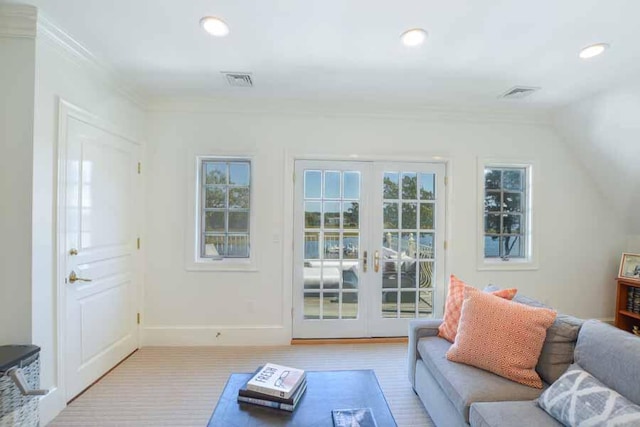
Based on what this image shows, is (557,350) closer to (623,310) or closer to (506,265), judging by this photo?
(506,265)

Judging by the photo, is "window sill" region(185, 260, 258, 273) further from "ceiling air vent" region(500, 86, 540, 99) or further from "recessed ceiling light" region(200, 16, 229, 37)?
"ceiling air vent" region(500, 86, 540, 99)

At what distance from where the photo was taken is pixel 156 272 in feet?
10.4

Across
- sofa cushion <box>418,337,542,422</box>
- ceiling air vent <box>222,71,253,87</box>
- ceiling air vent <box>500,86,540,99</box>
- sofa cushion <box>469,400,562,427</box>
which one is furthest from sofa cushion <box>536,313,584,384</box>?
ceiling air vent <box>222,71,253,87</box>

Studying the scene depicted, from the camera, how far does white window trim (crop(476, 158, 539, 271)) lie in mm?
3402

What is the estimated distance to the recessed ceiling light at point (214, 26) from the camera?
6.16 ft

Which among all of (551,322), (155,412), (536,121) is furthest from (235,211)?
(536,121)

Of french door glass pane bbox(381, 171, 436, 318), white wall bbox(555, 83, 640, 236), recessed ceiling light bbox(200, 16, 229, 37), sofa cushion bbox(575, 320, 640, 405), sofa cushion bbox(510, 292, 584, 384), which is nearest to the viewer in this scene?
sofa cushion bbox(575, 320, 640, 405)

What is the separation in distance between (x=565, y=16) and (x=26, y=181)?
133 inches

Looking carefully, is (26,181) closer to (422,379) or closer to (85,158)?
(85,158)

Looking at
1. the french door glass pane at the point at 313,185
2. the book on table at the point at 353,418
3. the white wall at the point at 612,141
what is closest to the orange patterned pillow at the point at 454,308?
the book on table at the point at 353,418

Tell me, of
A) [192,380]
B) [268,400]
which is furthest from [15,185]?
[268,400]

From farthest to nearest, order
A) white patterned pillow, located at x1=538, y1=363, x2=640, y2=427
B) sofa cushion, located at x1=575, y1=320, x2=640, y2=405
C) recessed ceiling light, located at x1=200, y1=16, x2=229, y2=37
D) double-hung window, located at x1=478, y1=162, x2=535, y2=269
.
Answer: double-hung window, located at x1=478, y1=162, x2=535, y2=269 → recessed ceiling light, located at x1=200, y1=16, x2=229, y2=37 → sofa cushion, located at x1=575, y1=320, x2=640, y2=405 → white patterned pillow, located at x1=538, y1=363, x2=640, y2=427

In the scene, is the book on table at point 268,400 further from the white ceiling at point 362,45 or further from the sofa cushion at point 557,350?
the white ceiling at point 362,45

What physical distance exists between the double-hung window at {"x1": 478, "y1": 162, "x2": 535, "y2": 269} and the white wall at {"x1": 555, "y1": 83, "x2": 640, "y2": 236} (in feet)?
1.85
